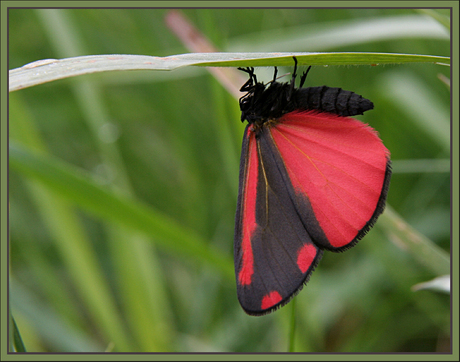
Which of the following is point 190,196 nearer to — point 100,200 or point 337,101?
point 100,200

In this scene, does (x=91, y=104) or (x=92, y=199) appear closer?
(x=92, y=199)

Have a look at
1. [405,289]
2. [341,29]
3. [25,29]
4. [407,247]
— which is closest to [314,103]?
[407,247]

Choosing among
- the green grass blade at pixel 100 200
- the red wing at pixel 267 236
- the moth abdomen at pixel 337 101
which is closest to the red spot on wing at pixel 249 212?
the red wing at pixel 267 236

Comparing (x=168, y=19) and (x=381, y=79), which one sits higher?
(x=168, y=19)

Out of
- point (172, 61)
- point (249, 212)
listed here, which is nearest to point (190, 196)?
point (249, 212)

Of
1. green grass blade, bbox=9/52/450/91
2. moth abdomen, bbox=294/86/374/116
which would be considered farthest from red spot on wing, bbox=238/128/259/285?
green grass blade, bbox=9/52/450/91

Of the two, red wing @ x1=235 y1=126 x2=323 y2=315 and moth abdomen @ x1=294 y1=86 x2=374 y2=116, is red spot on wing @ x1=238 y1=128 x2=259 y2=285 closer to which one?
red wing @ x1=235 y1=126 x2=323 y2=315

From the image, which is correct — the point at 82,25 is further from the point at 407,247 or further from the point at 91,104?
the point at 407,247
